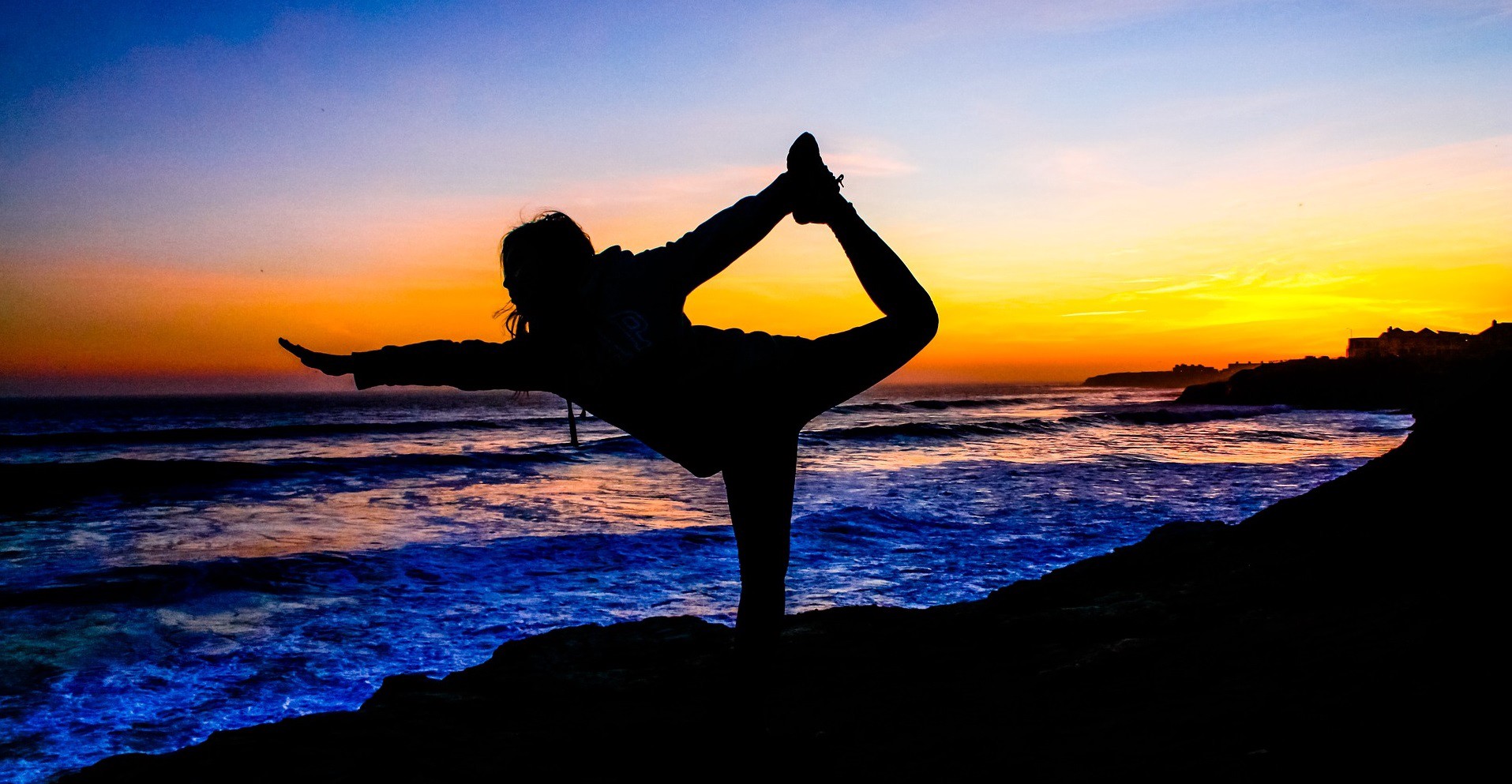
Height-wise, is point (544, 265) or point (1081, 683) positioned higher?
point (544, 265)

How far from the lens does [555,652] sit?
4809 mm

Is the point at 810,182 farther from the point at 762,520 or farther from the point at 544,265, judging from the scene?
the point at 762,520

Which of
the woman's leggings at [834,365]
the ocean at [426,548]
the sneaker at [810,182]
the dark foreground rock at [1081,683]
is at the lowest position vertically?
the ocean at [426,548]

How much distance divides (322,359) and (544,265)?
66cm

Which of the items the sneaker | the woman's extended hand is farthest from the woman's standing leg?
the woman's extended hand

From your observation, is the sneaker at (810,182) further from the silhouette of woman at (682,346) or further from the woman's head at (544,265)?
the woman's head at (544,265)

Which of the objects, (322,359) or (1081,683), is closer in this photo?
(322,359)

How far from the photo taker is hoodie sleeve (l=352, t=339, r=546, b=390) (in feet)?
7.00

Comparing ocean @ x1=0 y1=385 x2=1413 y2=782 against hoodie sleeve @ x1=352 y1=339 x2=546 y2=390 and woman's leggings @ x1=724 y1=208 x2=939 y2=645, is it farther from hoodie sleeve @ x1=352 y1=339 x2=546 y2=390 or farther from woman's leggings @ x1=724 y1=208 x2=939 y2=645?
hoodie sleeve @ x1=352 y1=339 x2=546 y2=390

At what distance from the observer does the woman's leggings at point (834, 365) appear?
6.98 ft

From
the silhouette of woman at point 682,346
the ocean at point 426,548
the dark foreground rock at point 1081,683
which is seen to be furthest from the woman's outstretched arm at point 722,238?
the dark foreground rock at point 1081,683

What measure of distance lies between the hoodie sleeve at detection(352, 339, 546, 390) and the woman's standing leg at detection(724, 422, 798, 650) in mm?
710

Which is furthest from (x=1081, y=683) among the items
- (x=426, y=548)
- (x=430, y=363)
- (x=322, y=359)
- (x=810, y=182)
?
(x=426, y=548)

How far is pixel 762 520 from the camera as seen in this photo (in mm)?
2445
